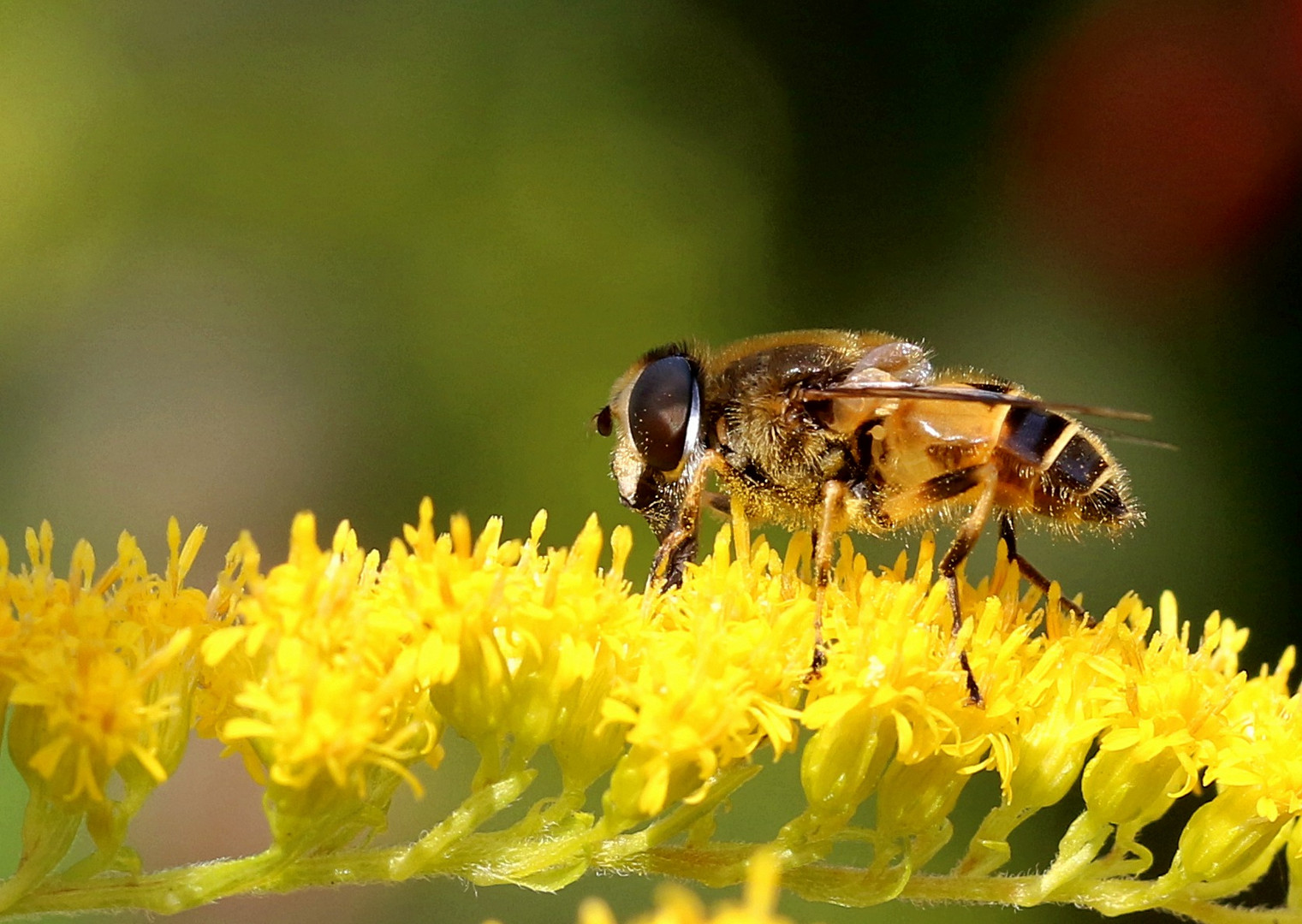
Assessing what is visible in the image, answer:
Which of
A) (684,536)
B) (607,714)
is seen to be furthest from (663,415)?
(607,714)

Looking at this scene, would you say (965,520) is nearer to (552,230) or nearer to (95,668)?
(95,668)

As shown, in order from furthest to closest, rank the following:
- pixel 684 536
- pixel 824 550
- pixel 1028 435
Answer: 1. pixel 1028 435
2. pixel 684 536
3. pixel 824 550

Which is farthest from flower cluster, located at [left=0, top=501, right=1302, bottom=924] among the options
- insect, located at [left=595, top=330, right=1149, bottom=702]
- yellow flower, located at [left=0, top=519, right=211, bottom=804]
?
insect, located at [left=595, top=330, right=1149, bottom=702]

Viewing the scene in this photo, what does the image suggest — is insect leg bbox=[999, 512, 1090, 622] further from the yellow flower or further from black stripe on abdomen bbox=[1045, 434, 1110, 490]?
the yellow flower

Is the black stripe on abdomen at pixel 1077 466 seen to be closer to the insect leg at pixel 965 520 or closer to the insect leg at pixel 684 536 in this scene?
the insect leg at pixel 965 520

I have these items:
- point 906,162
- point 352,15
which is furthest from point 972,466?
point 352,15

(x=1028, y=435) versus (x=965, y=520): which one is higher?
(x=1028, y=435)

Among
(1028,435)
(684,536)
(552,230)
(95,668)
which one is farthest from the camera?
(552,230)
